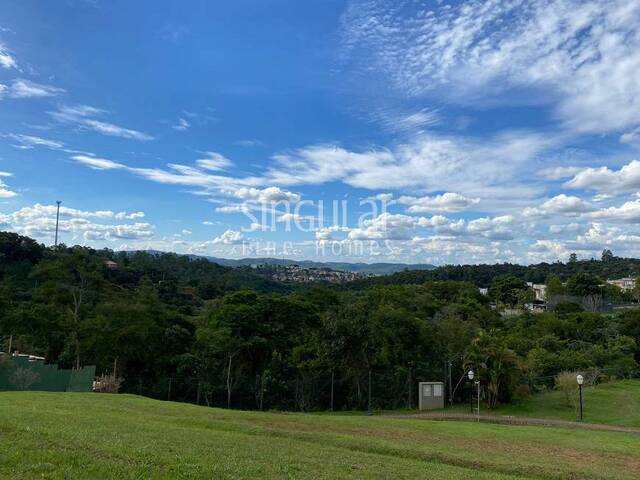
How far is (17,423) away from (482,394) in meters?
20.5

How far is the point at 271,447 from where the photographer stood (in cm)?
962

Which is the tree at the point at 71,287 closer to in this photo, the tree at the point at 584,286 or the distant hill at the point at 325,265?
the tree at the point at 584,286

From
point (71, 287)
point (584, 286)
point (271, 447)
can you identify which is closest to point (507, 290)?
point (584, 286)

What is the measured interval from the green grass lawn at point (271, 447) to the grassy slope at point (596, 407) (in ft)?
15.1

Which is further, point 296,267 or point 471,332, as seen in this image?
point 296,267

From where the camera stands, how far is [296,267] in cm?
16288

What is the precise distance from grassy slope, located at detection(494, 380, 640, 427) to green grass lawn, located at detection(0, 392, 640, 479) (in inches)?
181

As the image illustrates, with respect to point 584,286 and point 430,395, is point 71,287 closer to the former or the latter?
point 430,395

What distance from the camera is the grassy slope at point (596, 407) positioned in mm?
21034

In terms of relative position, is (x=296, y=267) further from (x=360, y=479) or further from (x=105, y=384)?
(x=360, y=479)

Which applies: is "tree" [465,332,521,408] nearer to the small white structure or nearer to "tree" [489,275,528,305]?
the small white structure

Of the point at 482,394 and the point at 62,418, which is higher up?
the point at 62,418

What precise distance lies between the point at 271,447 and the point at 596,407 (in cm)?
1922

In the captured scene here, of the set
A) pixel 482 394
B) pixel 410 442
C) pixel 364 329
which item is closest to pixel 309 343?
pixel 364 329
